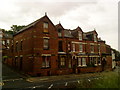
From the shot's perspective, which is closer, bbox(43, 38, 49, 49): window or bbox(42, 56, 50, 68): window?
bbox(42, 56, 50, 68): window

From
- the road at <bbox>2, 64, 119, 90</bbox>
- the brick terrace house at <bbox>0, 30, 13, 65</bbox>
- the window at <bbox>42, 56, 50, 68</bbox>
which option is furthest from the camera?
the brick terrace house at <bbox>0, 30, 13, 65</bbox>

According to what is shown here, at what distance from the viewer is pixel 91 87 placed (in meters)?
8.70

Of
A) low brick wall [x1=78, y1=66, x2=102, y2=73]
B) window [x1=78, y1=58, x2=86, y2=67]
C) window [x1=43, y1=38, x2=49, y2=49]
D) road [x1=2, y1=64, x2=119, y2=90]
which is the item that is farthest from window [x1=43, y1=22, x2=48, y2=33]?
low brick wall [x1=78, y1=66, x2=102, y2=73]

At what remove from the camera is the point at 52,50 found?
2864 centimetres

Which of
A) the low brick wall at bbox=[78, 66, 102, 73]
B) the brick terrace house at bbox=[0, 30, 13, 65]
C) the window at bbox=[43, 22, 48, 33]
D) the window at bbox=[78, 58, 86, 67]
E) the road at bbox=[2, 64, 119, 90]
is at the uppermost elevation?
the window at bbox=[43, 22, 48, 33]

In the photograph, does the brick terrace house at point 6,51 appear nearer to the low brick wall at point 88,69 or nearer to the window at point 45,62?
the window at point 45,62

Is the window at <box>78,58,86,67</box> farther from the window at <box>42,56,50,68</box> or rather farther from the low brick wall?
the window at <box>42,56,50,68</box>

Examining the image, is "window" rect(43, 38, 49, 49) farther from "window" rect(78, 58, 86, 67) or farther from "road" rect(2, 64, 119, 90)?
"window" rect(78, 58, 86, 67)

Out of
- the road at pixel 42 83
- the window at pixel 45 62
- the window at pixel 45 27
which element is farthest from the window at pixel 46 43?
the road at pixel 42 83

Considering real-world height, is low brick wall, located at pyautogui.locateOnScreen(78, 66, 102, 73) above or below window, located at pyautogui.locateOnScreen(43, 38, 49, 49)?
below

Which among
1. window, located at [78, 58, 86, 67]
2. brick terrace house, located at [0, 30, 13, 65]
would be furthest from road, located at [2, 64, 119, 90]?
brick terrace house, located at [0, 30, 13, 65]

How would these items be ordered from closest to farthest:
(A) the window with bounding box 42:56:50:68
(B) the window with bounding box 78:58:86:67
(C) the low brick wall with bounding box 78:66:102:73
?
(A) the window with bounding box 42:56:50:68, (C) the low brick wall with bounding box 78:66:102:73, (B) the window with bounding box 78:58:86:67

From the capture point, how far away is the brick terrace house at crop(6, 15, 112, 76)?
86.9 feet

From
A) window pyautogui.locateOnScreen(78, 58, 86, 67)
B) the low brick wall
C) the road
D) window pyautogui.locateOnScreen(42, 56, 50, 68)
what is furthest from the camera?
window pyautogui.locateOnScreen(78, 58, 86, 67)
